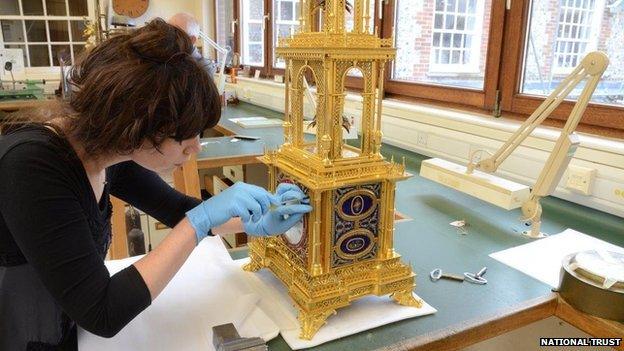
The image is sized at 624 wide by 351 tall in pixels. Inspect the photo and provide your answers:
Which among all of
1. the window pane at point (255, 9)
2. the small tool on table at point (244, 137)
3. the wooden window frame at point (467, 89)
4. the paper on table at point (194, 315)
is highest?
the window pane at point (255, 9)

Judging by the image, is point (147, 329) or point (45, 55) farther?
point (45, 55)

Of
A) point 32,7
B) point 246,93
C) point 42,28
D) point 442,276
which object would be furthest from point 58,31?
point 442,276

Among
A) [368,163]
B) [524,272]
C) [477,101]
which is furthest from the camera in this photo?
[477,101]

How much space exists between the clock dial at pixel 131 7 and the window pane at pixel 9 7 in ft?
3.59

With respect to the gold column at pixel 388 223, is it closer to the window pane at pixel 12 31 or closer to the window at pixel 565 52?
the window at pixel 565 52

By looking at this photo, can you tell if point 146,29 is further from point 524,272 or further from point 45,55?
point 45,55

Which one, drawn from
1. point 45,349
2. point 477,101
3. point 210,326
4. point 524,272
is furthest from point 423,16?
point 45,349

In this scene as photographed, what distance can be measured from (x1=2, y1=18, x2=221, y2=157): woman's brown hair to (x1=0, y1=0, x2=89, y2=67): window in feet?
15.6

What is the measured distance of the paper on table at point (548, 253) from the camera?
3.63 feet

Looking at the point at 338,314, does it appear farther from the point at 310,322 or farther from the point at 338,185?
the point at 338,185

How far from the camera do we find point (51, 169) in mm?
790

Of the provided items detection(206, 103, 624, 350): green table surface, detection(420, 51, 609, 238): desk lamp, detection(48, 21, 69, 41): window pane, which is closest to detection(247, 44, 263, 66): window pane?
detection(48, 21, 69, 41): window pane

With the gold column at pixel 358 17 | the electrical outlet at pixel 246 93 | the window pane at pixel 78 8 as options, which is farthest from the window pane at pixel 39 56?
the gold column at pixel 358 17

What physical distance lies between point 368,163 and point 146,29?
47 centimetres
